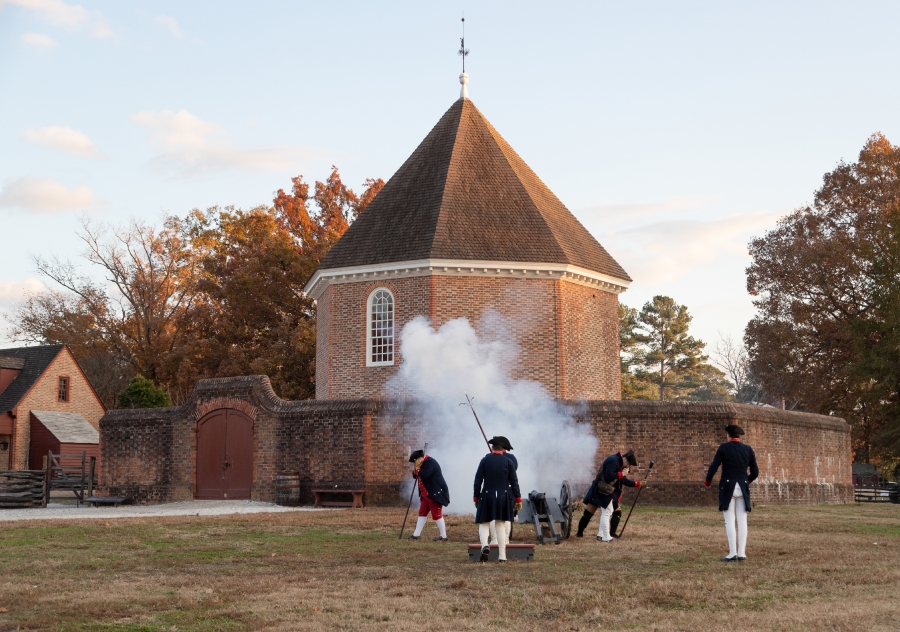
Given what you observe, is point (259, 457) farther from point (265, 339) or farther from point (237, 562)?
point (265, 339)

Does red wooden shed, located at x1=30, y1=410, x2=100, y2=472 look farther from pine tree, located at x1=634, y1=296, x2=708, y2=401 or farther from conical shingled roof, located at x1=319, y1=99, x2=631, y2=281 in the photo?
pine tree, located at x1=634, y1=296, x2=708, y2=401

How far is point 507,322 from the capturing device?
92.7ft

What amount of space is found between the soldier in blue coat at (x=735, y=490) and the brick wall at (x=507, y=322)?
47.7ft

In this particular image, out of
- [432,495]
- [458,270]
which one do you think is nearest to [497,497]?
[432,495]

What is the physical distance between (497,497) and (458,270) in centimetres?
1617

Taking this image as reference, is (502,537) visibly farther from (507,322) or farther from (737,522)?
(507,322)

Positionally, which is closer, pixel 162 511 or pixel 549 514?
pixel 549 514

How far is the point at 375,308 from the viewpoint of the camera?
29.4 metres

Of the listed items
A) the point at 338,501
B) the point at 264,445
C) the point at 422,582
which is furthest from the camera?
the point at 264,445

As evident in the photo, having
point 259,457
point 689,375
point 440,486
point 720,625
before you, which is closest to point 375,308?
point 259,457

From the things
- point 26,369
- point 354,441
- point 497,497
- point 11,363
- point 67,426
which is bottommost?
point 497,497

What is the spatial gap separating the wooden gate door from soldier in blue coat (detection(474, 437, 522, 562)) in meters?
14.0

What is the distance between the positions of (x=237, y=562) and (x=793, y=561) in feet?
22.9

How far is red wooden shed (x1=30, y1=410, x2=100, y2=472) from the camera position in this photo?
45.9 m
